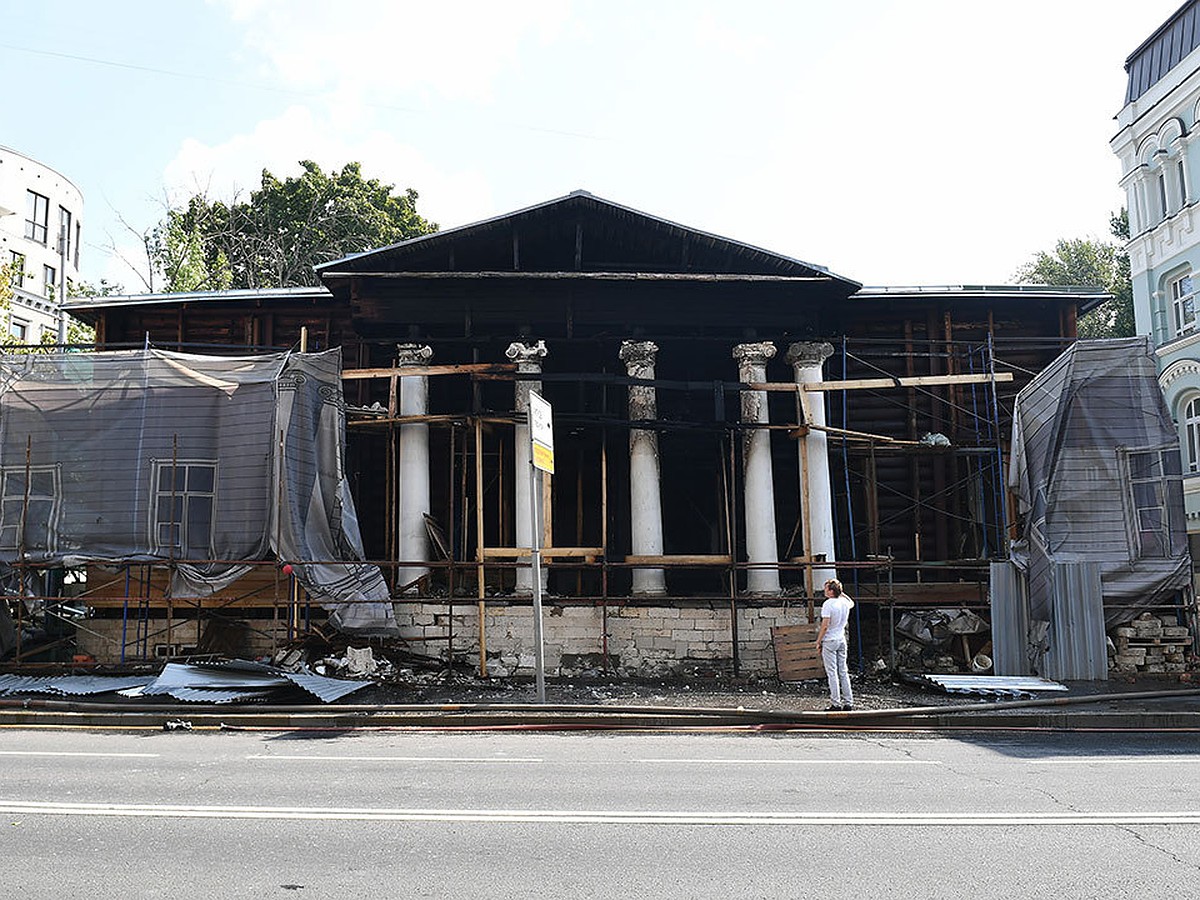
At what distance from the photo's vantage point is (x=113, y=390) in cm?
1744

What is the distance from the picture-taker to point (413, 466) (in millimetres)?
18688

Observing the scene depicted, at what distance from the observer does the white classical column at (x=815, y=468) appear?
733 inches

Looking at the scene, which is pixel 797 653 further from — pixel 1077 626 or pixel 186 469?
pixel 186 469

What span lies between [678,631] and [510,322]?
20.6 feet

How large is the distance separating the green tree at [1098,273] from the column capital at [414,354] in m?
35.4

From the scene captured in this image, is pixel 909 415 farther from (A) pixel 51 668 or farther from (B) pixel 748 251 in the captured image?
(A) pixel 51 668

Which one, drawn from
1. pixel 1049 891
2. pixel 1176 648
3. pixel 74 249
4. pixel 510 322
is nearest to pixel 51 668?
pixel 510 322

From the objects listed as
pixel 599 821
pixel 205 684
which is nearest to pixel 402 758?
pixel 599 821

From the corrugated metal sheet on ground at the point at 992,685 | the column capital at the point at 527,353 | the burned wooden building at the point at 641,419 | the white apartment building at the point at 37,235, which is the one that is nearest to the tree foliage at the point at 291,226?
the white apartment building at the point at 37,235

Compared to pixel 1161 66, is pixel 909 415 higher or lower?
lower

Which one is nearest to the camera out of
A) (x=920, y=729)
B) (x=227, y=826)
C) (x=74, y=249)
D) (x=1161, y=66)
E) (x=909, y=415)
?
(x=227, y=826)

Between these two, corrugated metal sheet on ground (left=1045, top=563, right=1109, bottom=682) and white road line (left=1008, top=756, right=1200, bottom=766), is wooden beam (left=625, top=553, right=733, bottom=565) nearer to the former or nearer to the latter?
corrugated metal sheet on ground (left=1045, top=563, right=1109, bottom=682)

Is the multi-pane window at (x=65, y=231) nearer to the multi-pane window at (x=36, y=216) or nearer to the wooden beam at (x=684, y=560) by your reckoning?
the multi-pane window at (x=36, y=216)

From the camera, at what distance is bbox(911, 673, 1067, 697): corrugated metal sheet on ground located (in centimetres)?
1434
